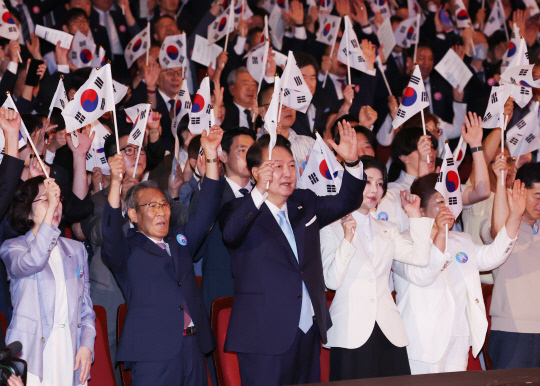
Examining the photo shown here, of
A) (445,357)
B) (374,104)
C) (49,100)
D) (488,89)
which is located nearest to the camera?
(445,357)

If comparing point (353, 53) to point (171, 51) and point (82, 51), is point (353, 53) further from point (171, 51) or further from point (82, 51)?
point (82, 51)

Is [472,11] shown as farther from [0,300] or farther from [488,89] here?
[0,300]

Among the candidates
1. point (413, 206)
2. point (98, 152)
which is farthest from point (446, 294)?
point (98, 152)

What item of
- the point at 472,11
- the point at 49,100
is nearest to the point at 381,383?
the point at 49,100

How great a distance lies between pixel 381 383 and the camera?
8.51 feet

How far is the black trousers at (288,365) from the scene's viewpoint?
365cm

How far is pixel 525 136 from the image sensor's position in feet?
18.5

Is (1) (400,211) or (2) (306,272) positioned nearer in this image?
(2) (306,272)

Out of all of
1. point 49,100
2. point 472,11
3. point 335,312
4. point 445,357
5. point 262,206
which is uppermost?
point 472,11

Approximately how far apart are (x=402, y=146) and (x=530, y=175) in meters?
0.93

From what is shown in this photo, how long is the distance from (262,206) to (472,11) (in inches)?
265

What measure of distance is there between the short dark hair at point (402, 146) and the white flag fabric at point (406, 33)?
2885 millimetres

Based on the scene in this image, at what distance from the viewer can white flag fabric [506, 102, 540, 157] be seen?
564 centimetres

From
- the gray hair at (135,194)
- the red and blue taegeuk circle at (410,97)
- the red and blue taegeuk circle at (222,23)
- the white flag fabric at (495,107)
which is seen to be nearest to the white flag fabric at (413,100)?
the red and blue taegeuk circle at (410,97)
